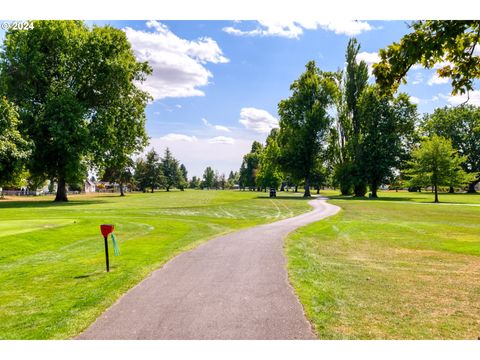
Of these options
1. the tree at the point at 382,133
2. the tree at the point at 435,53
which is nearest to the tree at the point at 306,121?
the tree at the point at 382,133

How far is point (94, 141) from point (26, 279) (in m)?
34.6

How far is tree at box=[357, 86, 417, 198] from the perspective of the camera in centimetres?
6069

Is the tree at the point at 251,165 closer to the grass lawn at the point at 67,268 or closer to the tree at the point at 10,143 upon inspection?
the tree at the point at 10,143

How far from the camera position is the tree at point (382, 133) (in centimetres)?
6069

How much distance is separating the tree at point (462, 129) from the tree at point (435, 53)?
268 feet

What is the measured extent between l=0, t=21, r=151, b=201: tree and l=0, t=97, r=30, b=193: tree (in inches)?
64.6

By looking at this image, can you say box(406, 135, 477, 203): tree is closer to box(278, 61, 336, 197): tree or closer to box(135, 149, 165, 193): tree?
box(278, 61, 336, 197): tree

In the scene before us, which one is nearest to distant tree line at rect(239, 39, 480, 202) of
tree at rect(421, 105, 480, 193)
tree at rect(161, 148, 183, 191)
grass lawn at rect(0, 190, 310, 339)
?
tree at rect(421, 105, 480, 193)

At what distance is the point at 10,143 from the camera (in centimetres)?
3481

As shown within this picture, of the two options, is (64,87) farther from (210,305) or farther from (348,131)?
(348,131)

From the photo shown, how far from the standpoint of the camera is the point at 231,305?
7293 millimetres

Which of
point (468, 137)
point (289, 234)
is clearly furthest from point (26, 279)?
point (468, 137)

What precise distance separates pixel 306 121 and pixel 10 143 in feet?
149

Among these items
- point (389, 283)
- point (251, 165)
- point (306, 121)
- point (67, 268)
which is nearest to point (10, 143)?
point (67, 268)
